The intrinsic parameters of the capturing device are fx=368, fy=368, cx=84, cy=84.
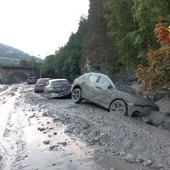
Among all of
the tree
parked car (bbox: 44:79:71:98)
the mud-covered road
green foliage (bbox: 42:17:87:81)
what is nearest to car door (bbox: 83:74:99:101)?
the mud-covered road

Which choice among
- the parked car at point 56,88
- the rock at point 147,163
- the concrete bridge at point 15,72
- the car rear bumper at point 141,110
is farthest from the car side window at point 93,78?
the concrete bridge at point 15,72

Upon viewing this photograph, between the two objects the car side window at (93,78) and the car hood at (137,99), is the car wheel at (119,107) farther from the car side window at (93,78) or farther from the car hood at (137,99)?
the car side window at (93,78)

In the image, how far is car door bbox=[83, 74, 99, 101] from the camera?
1655cm

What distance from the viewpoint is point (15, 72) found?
123938 mm

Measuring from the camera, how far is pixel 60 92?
82.5 feet

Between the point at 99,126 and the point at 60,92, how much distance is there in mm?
13220

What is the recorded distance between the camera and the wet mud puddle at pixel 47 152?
8211mm

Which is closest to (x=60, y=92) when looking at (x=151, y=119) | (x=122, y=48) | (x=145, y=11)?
(x=122, y=48)

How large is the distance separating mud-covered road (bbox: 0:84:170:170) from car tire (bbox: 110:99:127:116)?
0.44m

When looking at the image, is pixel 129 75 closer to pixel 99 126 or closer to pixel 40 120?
pixel 40 120

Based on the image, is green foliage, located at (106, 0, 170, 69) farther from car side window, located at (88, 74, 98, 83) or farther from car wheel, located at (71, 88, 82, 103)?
car wheel, located at (71, 88, 82, 103)

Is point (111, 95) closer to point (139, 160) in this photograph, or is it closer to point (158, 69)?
point (158, 69)

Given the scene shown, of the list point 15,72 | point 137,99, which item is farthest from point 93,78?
point 15,72

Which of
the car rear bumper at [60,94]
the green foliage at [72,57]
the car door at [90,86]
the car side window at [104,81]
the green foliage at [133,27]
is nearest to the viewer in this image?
the car side window at [104,81]
